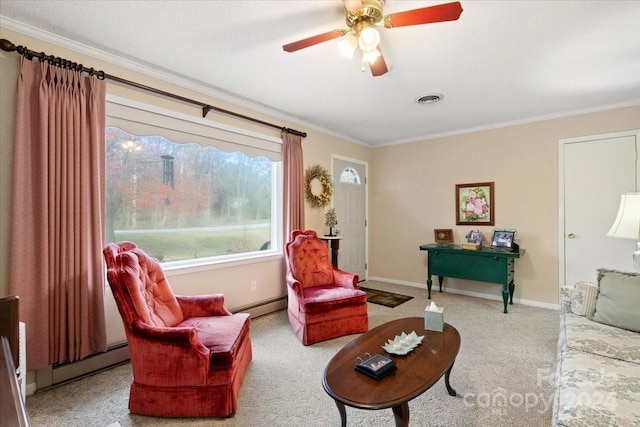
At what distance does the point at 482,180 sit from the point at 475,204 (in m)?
0.36

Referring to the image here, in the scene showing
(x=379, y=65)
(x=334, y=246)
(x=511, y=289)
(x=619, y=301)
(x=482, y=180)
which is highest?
(x=379, y=65)

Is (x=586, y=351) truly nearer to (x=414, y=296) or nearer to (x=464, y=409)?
(x=464, y=409)

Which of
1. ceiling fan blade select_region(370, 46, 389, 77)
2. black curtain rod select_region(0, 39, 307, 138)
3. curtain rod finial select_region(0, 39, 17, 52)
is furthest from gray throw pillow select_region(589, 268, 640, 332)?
curtain rod finial select_region(0, 39, 17, 52)

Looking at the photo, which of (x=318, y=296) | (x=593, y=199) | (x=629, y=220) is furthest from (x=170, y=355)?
(x=593, y=199)

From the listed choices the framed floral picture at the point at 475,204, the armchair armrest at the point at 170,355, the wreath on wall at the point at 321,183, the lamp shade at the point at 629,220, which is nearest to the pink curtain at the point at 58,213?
the armchair armrest at the point at 170,355

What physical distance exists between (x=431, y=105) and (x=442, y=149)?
139 cm

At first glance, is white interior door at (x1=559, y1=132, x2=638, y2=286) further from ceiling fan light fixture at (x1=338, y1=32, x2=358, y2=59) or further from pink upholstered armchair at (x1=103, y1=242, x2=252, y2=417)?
pink upholstered armchair at (x1=103, y1=242, x2=252, y2=417)

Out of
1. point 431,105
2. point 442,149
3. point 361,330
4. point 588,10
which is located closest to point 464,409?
point 361,330

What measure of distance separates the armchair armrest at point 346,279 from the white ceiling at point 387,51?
1.96 m

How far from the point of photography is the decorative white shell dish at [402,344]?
5.57 feet

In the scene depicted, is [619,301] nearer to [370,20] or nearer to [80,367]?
[370,20]

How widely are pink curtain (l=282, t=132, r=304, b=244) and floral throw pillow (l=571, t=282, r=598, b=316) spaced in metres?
2.81

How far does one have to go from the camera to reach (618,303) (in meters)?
2.07

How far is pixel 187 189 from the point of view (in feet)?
10.2
